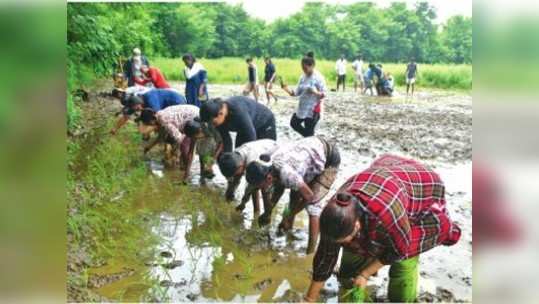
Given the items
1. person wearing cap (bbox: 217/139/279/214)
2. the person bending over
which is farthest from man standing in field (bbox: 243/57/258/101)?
person wearing cap (bbox: 217/139/279/214)

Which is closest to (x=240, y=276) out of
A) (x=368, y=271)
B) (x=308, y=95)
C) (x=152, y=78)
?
(x=368, y=271)

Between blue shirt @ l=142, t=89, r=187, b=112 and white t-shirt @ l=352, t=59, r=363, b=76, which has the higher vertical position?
white t-shirt @ l=352, t=59, r=363, b=76

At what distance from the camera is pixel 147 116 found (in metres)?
6.27

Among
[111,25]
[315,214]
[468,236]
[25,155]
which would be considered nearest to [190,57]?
[111,25]

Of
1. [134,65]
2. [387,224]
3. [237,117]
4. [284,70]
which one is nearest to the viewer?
[387,224]

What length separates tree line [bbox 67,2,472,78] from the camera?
500cm

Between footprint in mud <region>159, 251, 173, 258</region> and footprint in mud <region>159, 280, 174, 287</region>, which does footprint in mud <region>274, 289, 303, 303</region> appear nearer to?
footprint in mud <region>159, 280, 174, 287</region>

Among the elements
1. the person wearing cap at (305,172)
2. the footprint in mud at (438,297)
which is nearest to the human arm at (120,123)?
the person wearing cap at (305,172)

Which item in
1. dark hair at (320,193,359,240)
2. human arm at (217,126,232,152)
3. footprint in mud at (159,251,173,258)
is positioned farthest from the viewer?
human arm at (217,126,232,152)

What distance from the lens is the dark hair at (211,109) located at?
16.1 feet

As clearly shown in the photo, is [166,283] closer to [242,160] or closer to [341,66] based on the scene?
[242,160]

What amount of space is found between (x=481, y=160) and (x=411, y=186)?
511 millimetres

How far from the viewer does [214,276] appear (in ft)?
14.1

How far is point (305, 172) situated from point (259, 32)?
1562 mm
